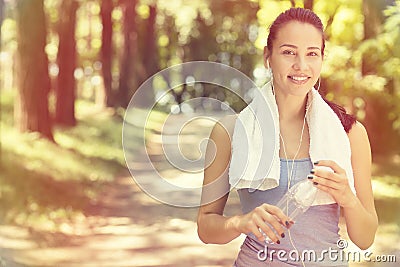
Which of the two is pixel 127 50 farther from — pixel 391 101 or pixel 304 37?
pixel 391 101

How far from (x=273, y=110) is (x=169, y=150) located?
18.1 inches

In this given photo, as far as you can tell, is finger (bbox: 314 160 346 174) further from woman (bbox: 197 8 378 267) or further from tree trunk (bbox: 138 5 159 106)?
tree trunk (bbox: 138 5 159 106)

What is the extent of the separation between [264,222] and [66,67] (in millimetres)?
1019

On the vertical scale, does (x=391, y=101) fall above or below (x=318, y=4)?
below

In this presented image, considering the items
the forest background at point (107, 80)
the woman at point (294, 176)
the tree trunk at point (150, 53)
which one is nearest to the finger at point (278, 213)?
the woman at point (294, 176)

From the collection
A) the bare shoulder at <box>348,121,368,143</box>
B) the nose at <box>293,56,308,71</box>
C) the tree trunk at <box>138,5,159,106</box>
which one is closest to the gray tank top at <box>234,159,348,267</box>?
the bare shoulder at <box>348,121,368,143</box>

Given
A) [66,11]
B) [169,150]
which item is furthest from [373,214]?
[66,11]

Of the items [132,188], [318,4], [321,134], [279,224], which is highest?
[318,4]

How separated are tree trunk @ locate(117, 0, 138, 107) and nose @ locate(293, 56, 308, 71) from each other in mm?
628

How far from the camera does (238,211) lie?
1.51m

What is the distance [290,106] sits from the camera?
1602 mm

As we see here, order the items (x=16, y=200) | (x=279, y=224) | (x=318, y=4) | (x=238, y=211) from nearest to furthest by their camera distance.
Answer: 1. (x=279, y=224)
2. (x=238, y=211)
3. (x=318, y=4)
4. (x=16, y=200)

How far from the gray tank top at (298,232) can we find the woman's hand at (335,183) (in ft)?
0.12
